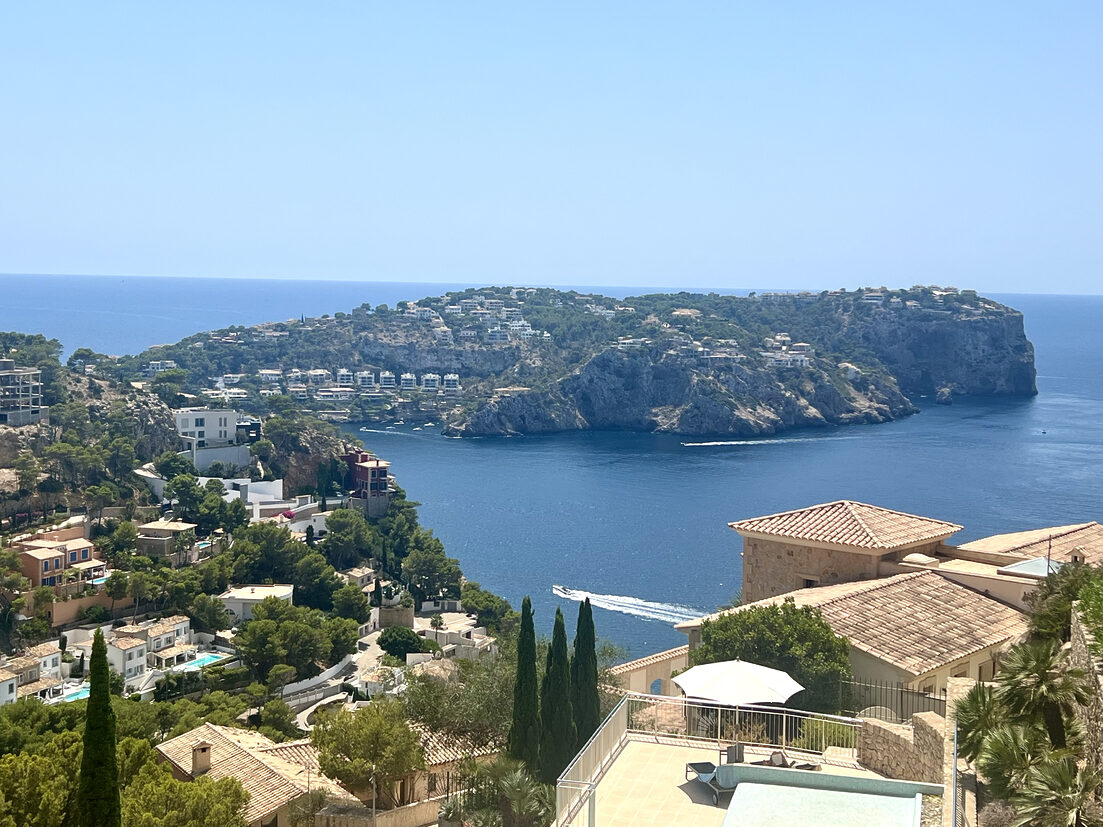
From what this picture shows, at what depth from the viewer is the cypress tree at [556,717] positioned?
15516 millimetres

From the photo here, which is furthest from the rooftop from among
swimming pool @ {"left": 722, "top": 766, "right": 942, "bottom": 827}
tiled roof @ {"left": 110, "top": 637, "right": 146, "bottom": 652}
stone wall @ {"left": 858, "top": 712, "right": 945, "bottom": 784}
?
swimming pool @ {"left": 722, "top": 766, "right": 942, "bottom": 827}

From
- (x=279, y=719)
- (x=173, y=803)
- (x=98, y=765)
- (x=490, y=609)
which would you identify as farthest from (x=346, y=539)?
(x=98, y=765)

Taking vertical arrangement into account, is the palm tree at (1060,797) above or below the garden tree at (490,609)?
above

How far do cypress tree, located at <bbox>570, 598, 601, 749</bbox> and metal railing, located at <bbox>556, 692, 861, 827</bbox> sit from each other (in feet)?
6.97

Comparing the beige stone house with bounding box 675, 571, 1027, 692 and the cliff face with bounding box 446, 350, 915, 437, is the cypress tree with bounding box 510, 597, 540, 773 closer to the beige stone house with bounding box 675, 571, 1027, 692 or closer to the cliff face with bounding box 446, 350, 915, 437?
the beige stone house with bounding box 675, 571, 1027, 692

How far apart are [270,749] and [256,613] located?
23.5m

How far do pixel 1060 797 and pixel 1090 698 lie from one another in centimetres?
149

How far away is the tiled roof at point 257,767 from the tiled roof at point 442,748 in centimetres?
158

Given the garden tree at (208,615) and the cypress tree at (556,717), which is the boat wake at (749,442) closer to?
the garden tree at (208,615)

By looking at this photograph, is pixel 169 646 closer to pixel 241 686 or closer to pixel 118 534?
pixel 241 686

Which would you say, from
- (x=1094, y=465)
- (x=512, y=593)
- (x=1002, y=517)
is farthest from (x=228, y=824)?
(x=1094, y=465)

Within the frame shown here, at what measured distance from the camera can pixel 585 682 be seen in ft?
55.0

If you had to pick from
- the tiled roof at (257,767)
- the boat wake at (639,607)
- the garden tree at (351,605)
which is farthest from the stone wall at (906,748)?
the boat wake at (639,607)

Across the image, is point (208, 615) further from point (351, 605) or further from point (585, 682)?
point (585, 682)
